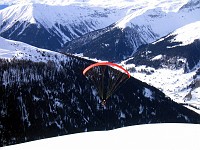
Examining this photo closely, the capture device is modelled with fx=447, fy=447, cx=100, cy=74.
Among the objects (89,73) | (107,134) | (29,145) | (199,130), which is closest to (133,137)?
(107,134)

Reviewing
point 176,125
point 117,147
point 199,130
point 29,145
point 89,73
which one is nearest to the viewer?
point 117,147

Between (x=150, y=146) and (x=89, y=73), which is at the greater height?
(x=89, y=73)

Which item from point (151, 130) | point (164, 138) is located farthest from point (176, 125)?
point (164, 138)

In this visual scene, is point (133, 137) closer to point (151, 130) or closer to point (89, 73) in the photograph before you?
point (151, 130)

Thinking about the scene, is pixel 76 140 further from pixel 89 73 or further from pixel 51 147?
pixel 89 73

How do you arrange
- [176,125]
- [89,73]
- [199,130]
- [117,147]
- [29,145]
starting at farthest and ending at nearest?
1. [89,73]
2. [176,125]
3. [199,130]
4. [29,145]
5. [117,147]

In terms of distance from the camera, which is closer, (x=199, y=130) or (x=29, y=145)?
(x=29, y=145)
